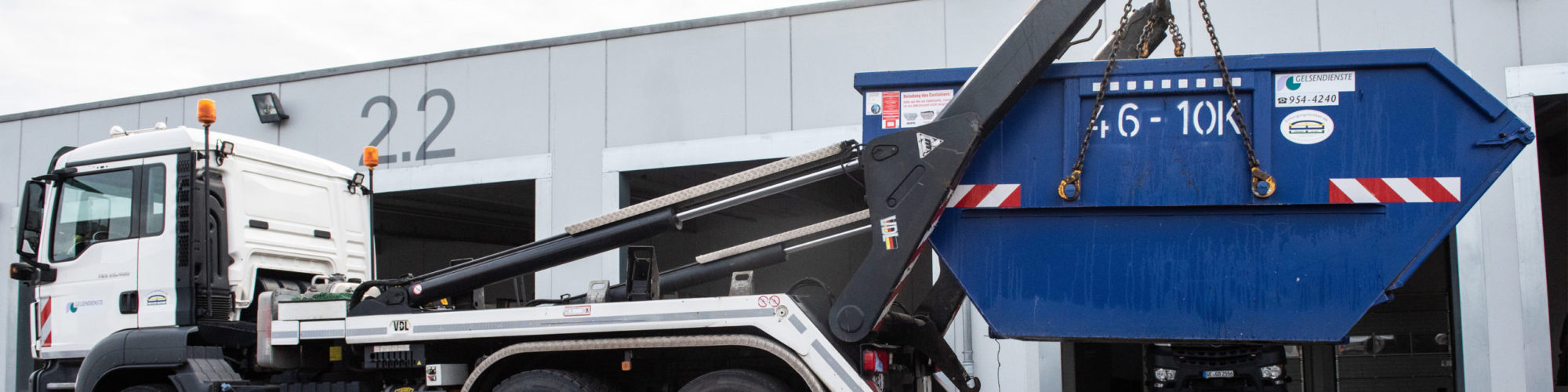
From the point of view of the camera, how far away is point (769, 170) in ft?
17.4

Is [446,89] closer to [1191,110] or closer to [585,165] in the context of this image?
[585,165]

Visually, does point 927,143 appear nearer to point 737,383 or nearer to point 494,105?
point 737,383

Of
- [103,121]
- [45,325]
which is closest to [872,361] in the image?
[45,325]

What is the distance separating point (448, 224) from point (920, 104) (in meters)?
18.9

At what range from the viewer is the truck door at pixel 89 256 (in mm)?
6637

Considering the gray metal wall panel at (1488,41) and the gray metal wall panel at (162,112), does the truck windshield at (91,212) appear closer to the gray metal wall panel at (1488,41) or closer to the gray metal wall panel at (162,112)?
the gray metal wall panel at (162,112)

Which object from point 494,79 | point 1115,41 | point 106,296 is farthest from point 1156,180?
point 494,79

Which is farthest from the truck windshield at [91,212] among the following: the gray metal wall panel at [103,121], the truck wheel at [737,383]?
the gray metal wall panel at [103,121]

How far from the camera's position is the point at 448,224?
878 inches

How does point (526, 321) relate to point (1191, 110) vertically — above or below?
below

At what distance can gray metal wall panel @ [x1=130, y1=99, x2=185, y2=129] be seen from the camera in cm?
1390

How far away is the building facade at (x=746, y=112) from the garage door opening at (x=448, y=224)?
5.92 feet

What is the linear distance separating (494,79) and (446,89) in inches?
26.5

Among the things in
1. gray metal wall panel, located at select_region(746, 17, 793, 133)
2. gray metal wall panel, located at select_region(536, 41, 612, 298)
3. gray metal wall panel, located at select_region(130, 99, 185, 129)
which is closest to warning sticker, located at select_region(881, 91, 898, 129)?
gray metal wall panel, located at select_region(746, 17, 793, 133)
